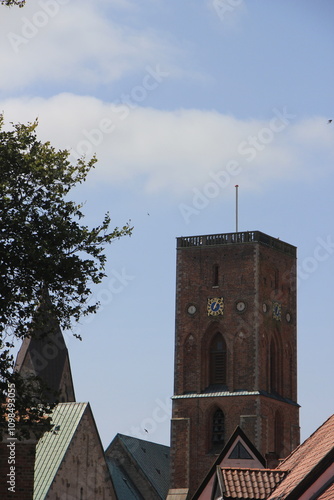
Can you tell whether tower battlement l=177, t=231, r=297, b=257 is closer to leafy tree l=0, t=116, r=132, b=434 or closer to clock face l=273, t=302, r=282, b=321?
clock face l=273, t=302, r=282, b=321

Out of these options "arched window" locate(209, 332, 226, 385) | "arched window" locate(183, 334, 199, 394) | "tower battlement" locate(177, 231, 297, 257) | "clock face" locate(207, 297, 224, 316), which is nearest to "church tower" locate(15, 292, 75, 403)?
"arched window" locate(183, 334, 199, 394)

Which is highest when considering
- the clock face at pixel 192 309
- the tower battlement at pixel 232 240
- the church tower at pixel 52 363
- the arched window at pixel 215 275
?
the tower battlement at pixel 232 240

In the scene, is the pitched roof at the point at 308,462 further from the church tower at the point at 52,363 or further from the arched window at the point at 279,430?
the arched window at the point at 279,430

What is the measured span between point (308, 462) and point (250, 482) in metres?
2.47

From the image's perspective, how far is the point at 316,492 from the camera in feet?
76.5

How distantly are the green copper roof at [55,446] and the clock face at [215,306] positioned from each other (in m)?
24.2

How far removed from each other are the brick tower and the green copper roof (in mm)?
21456

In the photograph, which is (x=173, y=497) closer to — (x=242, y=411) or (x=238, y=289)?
(x=242, y=411)

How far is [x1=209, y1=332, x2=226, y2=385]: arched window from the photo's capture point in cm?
8838

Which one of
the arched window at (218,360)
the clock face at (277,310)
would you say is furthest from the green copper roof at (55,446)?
the clock face at (277,310)

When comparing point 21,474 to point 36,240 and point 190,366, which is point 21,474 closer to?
point 36,240

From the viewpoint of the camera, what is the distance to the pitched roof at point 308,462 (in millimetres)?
23422

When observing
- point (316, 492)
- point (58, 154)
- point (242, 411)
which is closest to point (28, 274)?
point (58, 154)

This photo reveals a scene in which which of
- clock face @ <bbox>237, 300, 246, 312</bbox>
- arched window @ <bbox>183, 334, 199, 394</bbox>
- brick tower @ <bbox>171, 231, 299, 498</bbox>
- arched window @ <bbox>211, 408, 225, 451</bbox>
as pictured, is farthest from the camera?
arched window @ <bbox>183, 334, 199, 394</bbox>
